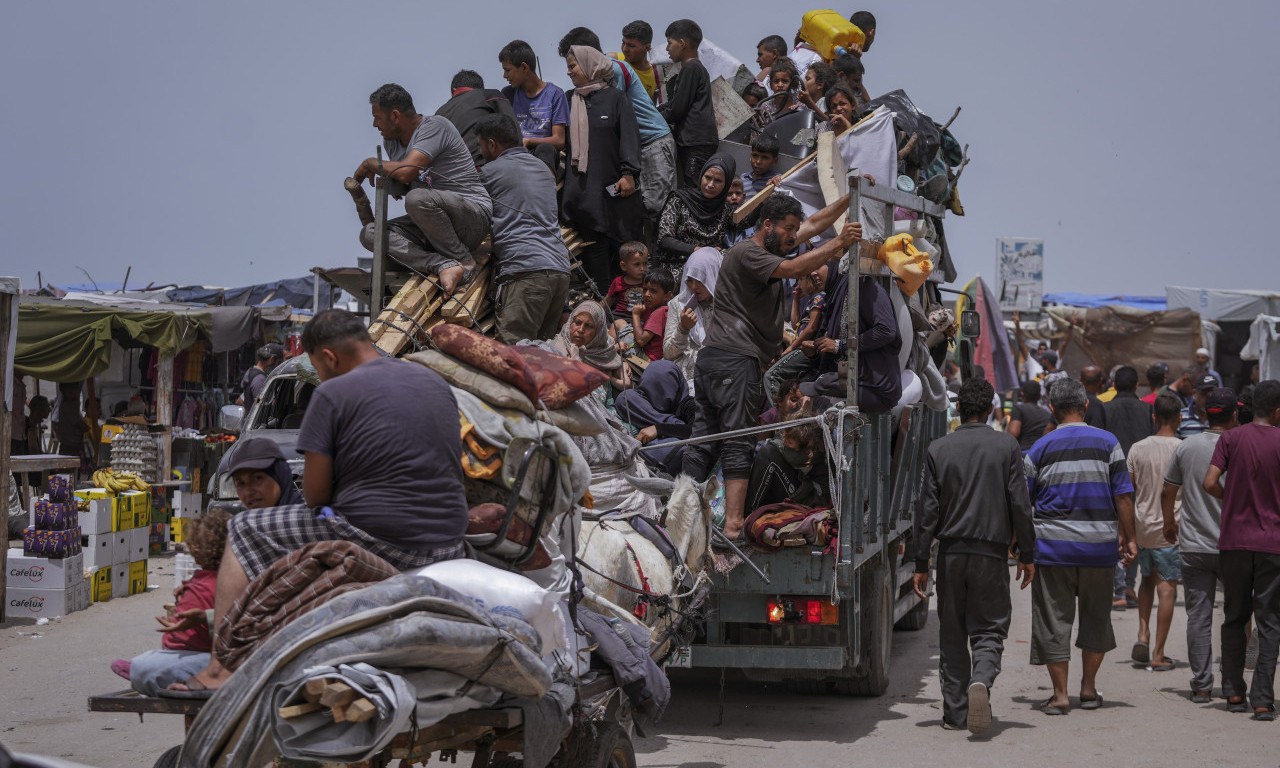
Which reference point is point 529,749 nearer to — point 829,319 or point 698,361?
point 698,361

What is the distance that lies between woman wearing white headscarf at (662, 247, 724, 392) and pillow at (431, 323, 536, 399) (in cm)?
436

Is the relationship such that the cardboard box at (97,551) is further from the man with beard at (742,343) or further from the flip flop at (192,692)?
the flip flop at (192,692)

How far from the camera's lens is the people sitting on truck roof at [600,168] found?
10328 millimetres

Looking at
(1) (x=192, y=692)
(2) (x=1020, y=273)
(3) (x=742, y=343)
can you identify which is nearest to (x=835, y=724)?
(3) (x=742, y=343)

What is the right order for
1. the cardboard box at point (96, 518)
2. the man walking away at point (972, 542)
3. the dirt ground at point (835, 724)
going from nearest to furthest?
the dirt ground at point (835, 724) < the man walking away at point (972, 542) < the cardboard box at point (96, 518)

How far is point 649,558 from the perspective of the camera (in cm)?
671

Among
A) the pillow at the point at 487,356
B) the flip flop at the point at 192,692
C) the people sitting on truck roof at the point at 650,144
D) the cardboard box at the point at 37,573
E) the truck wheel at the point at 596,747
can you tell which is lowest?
the cardboard box at the point at 37,573

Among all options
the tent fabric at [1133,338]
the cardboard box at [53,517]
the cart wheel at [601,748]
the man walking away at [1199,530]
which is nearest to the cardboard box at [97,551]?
the cardboard box at [53,517]

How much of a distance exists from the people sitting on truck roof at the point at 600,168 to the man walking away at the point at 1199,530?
478 centimetres

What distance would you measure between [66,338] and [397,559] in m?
15.1

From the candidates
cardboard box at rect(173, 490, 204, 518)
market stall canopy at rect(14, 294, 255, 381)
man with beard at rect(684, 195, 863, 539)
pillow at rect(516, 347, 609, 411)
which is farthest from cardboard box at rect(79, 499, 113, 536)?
pillow at rect(516, 347, 609, 411)

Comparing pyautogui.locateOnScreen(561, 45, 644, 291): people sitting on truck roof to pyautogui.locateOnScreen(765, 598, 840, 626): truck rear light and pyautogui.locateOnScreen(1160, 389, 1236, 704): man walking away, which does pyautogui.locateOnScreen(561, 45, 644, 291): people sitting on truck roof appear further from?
pyautogui.locateOnScreen(1160, 389, 1236, 704): man walking away

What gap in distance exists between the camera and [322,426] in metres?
4.34

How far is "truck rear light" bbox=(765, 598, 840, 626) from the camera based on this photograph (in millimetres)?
7652
